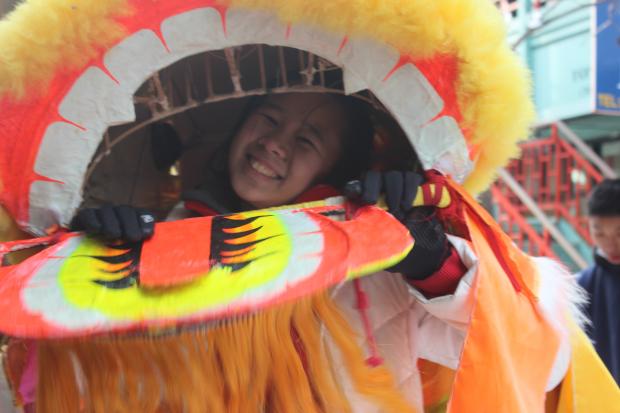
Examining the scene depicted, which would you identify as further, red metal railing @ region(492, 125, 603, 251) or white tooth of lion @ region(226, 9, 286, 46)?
red metal railing @ region(492, 125, 603, 251)

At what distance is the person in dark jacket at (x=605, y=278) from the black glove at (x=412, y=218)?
4.48 feet

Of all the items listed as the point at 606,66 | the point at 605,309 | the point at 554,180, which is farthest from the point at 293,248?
the point at 554,180

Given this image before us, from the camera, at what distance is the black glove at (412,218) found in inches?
36.4

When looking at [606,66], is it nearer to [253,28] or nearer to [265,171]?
[265,171]

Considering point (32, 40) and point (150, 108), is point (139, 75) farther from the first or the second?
point (150, 108)

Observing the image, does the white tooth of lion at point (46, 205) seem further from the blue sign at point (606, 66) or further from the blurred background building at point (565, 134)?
the blue sign at point (606, 66)

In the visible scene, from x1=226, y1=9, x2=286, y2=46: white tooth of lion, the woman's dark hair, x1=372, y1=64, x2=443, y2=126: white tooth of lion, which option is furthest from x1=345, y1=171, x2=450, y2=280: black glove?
the woman's dark hair

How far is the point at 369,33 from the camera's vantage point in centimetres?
95

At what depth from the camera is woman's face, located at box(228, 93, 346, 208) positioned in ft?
4.21

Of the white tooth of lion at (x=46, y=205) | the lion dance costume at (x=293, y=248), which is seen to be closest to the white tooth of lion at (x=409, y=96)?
the lion dance costume at (x=293, y=248)

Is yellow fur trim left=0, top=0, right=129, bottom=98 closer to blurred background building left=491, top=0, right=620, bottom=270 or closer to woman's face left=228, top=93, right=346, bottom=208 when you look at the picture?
woman's face left=228, top=93, right=346, bottom=208

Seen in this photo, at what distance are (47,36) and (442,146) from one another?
0.72 metres

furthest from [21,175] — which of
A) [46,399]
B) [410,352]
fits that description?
[410,352]

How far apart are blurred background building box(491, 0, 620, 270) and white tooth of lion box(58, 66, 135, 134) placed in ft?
11.5
